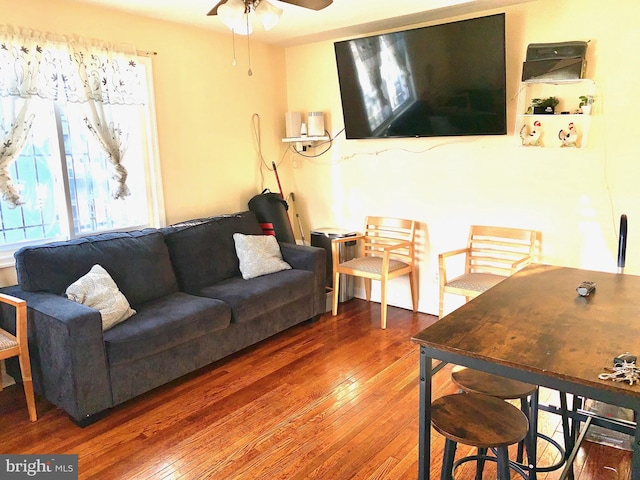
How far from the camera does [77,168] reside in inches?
132

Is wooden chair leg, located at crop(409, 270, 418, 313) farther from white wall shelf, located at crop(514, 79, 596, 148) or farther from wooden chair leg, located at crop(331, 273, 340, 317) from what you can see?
white wall shelf, located at crop(514, 79, 596, 148)

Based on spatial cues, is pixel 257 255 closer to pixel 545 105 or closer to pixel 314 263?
pixel 314 263

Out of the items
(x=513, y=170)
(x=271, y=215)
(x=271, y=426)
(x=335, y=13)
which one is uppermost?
(x=335, y=13)

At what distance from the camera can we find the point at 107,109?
3.39 meters

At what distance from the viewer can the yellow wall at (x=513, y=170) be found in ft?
10.3

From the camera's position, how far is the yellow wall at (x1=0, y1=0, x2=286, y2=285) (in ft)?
11.3

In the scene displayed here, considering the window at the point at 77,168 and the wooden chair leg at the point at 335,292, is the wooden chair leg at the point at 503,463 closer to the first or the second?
the wooden chair leg at the point at 335,292

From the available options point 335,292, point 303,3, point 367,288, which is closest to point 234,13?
point 303,3

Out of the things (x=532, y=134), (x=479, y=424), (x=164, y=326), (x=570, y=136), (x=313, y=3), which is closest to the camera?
(x=479, y=424)

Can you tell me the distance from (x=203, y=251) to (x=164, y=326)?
0.96 m

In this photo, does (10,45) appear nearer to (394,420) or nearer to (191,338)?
(191,338)

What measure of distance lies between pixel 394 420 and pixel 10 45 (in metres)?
3.09

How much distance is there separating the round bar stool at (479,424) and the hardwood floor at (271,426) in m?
0.62

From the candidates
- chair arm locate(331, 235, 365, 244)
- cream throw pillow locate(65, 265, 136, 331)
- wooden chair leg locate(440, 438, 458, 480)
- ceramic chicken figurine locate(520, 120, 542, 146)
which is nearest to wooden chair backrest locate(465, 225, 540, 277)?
ceramic chicken figurine locate(520, 120, 542, 146)
